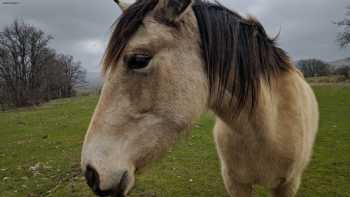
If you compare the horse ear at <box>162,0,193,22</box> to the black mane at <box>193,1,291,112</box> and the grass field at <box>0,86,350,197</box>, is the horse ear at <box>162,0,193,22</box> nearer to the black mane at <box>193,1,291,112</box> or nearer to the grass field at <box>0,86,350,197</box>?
the black mane at <box>193,1,291,112</box>

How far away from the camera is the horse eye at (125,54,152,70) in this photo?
5.68ft

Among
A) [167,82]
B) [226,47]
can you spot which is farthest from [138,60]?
[226,47]

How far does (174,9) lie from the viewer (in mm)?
1786

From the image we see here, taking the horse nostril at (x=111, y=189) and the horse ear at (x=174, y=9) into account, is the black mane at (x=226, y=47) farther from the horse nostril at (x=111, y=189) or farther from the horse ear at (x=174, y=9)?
the horse nostril at (x=111, y=189)

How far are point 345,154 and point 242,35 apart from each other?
304 inches

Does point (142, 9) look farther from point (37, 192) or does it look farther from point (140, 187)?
point (37, 192)

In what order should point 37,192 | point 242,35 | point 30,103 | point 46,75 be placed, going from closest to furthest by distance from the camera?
1. point 242,35
2. point 37,192
3. point 30,103
4. point 46,75

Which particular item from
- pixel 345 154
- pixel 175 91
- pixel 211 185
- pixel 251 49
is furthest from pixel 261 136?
pixel 345 154

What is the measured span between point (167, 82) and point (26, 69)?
50.6m

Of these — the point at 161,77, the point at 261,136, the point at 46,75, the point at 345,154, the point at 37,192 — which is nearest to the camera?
the point at 161,77

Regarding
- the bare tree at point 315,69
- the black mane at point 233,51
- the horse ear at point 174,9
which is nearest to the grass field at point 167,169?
the black mane at point 233,51

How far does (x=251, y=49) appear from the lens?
2.18 m

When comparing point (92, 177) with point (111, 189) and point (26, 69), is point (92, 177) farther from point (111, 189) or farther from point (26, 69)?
point (26, 69)

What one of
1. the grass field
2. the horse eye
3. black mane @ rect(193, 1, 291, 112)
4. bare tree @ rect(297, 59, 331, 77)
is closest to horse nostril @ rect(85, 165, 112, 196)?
the horse eye
